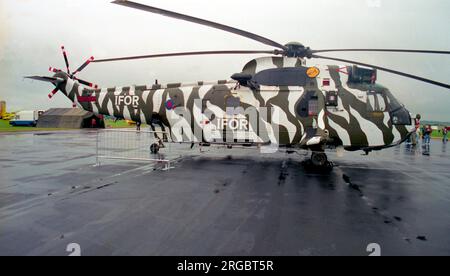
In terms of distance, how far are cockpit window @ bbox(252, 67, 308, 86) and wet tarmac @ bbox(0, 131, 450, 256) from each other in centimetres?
379

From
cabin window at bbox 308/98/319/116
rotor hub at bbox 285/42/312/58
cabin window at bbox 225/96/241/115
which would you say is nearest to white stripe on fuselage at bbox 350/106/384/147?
cabin window at bbox 308/98/319/116

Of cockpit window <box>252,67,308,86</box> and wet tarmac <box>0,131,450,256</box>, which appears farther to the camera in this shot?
cockpit window <box>252,67,308,86</box>

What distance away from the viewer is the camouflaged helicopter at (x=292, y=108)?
32.6 ft

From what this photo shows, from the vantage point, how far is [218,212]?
5.06m

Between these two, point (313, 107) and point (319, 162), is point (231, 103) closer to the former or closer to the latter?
point (313, 107)

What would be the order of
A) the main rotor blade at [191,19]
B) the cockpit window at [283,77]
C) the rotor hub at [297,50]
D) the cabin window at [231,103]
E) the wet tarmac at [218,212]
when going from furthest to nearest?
the cabin window at [231,103], the cockpit window at [283,77], the rotor hub at [297,50], the main rotor blade at [191,19], the wet tarmac at [218,212]

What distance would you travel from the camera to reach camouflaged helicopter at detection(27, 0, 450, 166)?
9.95 metres

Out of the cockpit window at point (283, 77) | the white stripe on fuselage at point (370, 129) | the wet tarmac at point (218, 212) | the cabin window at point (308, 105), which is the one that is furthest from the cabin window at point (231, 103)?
the white stripe on fuselage at point (370, 129)

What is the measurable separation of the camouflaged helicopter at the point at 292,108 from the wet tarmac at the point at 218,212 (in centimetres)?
177

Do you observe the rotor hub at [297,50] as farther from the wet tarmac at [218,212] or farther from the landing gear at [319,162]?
the wet tarmac at [218,212]

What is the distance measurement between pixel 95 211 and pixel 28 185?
327 centimetres

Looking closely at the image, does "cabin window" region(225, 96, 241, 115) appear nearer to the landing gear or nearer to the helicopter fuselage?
the helicopter fuselage

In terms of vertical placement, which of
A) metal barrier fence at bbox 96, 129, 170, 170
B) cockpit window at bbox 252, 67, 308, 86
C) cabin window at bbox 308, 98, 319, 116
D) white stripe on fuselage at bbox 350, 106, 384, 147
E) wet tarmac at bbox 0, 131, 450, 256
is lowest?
wet tarmac at bbox 0, 131, 450, 256
